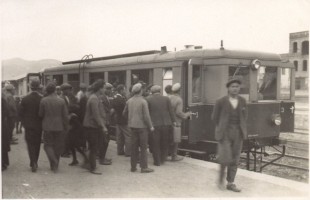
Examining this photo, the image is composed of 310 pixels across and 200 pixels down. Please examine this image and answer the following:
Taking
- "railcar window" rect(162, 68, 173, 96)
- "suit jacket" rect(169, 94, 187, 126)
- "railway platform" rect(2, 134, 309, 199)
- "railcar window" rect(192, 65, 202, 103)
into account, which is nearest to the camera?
"railway platform" rect(2, 134, 309, 199)

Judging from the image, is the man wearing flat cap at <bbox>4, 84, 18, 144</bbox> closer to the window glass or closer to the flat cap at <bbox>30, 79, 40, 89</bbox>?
the flat cap at <bbox>30, 79, 40, 89</bbox>

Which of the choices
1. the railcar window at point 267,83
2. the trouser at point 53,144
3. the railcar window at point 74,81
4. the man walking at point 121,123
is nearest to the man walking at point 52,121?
the trouser at point 53,144

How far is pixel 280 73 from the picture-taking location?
31.0 feet

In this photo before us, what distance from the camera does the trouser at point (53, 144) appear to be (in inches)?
281

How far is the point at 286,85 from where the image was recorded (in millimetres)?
9586

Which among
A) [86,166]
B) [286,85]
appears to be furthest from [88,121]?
[286,85]

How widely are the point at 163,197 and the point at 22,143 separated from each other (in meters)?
5.62

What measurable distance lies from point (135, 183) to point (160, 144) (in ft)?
5.82

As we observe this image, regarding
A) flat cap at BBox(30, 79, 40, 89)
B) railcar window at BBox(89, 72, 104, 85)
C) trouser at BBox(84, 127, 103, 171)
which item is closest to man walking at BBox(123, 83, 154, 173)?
trouser at BBox(84, 127, 103, 171)

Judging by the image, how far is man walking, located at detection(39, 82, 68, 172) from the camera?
7.07m

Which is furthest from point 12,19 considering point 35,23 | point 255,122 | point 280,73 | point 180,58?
point 280,73

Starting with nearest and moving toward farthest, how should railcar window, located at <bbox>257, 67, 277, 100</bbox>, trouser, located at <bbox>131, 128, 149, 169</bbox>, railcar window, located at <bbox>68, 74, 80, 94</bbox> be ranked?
trouser, located at <bbox>131, 128, 149, 169</bbox>
railcar window, located at <bbox>257, 67, 277, 100</bbox>
railcar window, located at <bbox>68, 74, 80, 94</bbox>

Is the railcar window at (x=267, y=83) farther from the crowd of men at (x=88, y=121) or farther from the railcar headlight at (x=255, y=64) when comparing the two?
the crowd of men at (x=88, y=121)

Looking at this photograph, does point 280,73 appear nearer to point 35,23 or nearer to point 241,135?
point 241,135
